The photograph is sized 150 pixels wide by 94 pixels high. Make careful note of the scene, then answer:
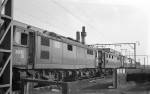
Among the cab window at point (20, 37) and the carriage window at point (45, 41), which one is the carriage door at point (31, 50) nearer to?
the cab window at point (20, 37)

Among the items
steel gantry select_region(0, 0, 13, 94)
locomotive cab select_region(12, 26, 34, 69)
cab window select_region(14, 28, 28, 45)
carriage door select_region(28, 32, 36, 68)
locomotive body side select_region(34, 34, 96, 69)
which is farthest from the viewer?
locomotive body side select_region(34, 34, 96, 69)

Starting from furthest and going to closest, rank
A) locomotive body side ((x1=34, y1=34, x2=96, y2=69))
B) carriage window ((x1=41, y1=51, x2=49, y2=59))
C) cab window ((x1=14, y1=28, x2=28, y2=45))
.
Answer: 1. carriage window ((x1=41, y1=51, x2=49, y2=59))
2. locomotive body side ((x1=34, y1=34, x2=96, y2=69))
3. cab window ((x1=14, y1=28, x2=28, y2=45))

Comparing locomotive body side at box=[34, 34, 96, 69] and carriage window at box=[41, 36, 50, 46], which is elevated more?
carriage window at box=[41, 36, 50, 46]

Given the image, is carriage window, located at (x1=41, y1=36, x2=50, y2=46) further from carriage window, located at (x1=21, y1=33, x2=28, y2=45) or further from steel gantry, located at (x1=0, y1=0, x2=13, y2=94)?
steel gantry, located at (x1=0, y1=0, x2=13, y2=94)

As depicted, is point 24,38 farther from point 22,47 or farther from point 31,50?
point 31,50

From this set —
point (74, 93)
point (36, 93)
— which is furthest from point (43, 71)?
point (74, 93)

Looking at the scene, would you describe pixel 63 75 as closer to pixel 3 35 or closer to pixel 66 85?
pixel 3 35

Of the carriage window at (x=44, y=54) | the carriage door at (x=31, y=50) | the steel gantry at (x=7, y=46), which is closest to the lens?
the steel gantry at (x=7, y=46)

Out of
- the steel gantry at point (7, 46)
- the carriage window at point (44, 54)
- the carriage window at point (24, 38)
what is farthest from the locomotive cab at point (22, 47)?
the steel gantry at point (7, 46)

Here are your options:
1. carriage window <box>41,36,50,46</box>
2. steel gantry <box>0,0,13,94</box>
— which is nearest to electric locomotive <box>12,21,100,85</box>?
carriage window <box>41,36,50,46</box>

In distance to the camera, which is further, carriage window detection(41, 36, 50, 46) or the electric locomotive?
carriage window detection(41, 36, 50, 46)

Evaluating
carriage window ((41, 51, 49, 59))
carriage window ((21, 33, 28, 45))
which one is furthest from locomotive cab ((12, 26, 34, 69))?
carriage window ((41, 51, 49, 59))

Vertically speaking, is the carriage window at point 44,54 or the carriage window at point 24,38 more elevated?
the carriage window at point 24,38

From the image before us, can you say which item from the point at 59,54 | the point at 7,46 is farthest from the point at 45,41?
the point at 7,46
